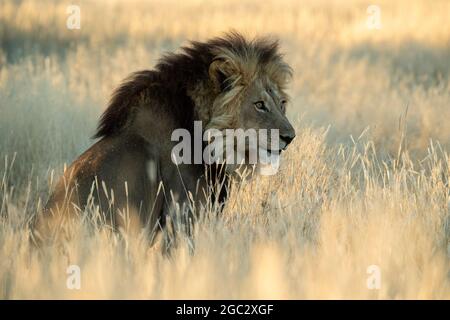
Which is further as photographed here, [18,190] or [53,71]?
[53,71]

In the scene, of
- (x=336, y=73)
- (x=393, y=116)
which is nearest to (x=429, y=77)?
(x=336, y=73)

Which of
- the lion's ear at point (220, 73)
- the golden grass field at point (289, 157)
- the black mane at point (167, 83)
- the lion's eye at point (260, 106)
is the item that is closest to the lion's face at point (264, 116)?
the lion's eye at point (260, 106)

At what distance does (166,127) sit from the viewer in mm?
6523

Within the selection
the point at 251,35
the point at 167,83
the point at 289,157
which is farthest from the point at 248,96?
the point at 251,35

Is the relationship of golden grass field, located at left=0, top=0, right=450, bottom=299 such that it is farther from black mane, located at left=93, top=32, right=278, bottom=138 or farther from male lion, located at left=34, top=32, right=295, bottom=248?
black mane, located at left=93, top=32, right=278, bottom=138

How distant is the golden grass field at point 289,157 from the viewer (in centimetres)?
508

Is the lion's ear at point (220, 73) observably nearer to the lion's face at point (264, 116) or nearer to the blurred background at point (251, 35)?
the lion's face at point (264, 116)

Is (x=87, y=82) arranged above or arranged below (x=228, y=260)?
above

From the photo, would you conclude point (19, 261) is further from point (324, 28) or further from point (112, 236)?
point (324, 28)

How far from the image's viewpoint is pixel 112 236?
5.95 metres

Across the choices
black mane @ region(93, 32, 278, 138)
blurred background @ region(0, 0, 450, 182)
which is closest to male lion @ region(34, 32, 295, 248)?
black mane @ region(93, 32, 278, 138)

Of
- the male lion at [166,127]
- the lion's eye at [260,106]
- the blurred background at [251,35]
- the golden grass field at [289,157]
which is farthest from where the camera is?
the blurred background at [251,35]

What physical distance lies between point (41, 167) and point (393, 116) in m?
5.79

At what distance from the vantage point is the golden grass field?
5078mm
